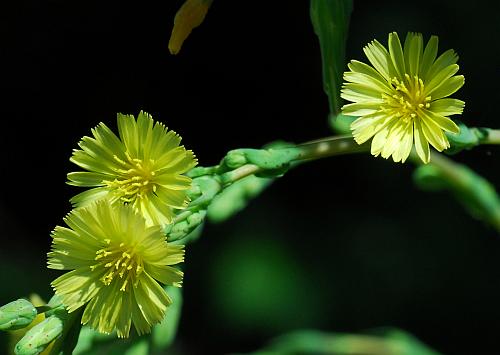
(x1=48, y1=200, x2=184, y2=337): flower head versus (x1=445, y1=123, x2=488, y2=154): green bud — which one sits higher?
(x1=445, y1=123, x2=488, y2=154): green bud

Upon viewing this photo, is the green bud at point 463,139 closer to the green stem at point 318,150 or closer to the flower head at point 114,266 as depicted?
the green stem at point 318,150

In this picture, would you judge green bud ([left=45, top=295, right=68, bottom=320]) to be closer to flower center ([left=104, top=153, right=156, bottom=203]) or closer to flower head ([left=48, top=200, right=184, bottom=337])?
flower head ([left=48, top=200, right=184, bottom=337])

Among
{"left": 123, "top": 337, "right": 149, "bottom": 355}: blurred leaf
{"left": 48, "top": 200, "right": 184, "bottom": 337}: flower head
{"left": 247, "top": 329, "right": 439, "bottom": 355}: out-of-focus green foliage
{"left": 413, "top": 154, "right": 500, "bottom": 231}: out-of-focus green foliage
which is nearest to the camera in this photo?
{"left": 48, "top": 200, "right": 184, "bottom": 337}: flower head

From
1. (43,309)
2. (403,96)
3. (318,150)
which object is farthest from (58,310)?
(403,96)

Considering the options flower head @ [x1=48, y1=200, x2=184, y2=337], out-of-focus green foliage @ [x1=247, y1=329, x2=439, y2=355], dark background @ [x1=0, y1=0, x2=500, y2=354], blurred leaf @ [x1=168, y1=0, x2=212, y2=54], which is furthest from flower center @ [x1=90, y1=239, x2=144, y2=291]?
dark background @ [x1=0, y1=0, x2=500, y2=354]

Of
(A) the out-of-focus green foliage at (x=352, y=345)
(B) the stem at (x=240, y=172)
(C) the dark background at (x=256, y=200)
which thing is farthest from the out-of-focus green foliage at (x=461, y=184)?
(C) the dark background at (x=256, y=200)

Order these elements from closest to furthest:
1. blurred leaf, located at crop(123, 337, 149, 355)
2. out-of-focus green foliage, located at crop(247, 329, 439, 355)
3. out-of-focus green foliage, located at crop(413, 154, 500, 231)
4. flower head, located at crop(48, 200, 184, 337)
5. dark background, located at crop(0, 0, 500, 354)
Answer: flower head, located at crop(48, 200, 184, 337), blurred leaf, located at crop(123, 337, 149, 355), out-of-focus green foliage, located at crop(413, 154, 500, 231), out-of-focus green foliage, located at crop(247, 329, 439, 355), dark background, located at crop(0, 0, 500, 354)

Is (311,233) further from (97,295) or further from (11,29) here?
(97,295)
